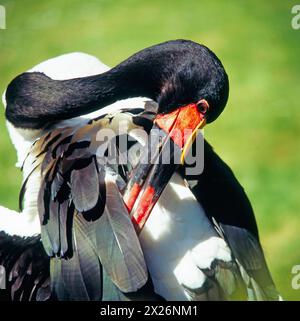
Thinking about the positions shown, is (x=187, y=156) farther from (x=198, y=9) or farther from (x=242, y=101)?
(x=198, y=9)

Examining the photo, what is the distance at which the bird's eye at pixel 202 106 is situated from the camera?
215cm

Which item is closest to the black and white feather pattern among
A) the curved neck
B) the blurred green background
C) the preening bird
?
the preening bird

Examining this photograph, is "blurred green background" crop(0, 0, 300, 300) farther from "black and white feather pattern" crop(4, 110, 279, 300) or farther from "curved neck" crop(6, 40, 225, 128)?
"black and white feather pattern" crop(4, 110, 279, 300)

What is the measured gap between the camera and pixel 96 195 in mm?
1934

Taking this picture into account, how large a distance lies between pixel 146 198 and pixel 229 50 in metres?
2.20

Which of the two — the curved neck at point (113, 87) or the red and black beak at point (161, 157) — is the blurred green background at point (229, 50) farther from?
the red and black beak at point (161, 157)

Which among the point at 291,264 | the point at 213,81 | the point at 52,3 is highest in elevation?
the point at 52,3

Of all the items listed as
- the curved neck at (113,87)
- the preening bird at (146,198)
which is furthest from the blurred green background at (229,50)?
the preening bird at (146,198)

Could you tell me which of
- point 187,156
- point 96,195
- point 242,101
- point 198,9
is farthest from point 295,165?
point 96,195

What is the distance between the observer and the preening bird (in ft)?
6.27

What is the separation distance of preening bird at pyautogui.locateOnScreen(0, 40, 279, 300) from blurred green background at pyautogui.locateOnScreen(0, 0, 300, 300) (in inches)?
43.9

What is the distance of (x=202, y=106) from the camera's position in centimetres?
215
